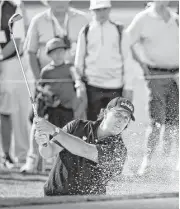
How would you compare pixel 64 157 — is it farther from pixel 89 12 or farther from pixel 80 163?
pixel 89 12

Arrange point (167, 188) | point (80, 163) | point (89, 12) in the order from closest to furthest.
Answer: point (80, 163) < point (167, 188) < point (89, 12)

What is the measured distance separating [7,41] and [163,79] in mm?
961

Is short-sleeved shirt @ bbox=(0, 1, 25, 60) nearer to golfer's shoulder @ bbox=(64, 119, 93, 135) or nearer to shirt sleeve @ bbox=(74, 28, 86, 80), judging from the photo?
shirt sleeve @ bbox=(74, 28, 86, 80)

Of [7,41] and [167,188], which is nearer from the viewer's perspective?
[167,188]

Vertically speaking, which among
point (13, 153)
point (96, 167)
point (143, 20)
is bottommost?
point (13, 153)

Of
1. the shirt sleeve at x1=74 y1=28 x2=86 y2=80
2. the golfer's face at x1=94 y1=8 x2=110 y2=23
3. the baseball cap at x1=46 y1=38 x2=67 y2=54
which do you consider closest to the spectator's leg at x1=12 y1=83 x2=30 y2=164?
the baseball cap at x1=46 y1=38 x2=67 y2=54

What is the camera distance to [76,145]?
412cm

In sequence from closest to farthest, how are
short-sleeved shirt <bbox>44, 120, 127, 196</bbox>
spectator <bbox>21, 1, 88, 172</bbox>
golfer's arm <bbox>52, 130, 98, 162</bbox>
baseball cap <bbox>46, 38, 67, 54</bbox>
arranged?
golfer's arm <bbox>52, 130, 98, 162</bbox>, short-sleeved shirt <bbox>44, 120, 127, 196</bbox>, baseball cap <bbox>46, 38, 67, 54</bbox>, spectator <bbox>21, 1, 88, 172</bbox>

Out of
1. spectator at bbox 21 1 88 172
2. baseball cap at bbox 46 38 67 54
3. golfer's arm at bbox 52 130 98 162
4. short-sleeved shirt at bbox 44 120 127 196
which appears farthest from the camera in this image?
spectator at bbox 21 1 88 172

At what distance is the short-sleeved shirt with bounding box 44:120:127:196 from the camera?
4.24 meters

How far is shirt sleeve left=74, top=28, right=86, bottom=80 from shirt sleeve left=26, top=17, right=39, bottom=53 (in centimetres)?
32

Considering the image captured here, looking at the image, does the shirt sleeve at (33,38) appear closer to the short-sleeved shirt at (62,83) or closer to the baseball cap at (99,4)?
the short-sleeved shirt at (62,83)

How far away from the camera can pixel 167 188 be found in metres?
5.07

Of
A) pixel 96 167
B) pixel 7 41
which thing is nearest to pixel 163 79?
pixel 7 41
